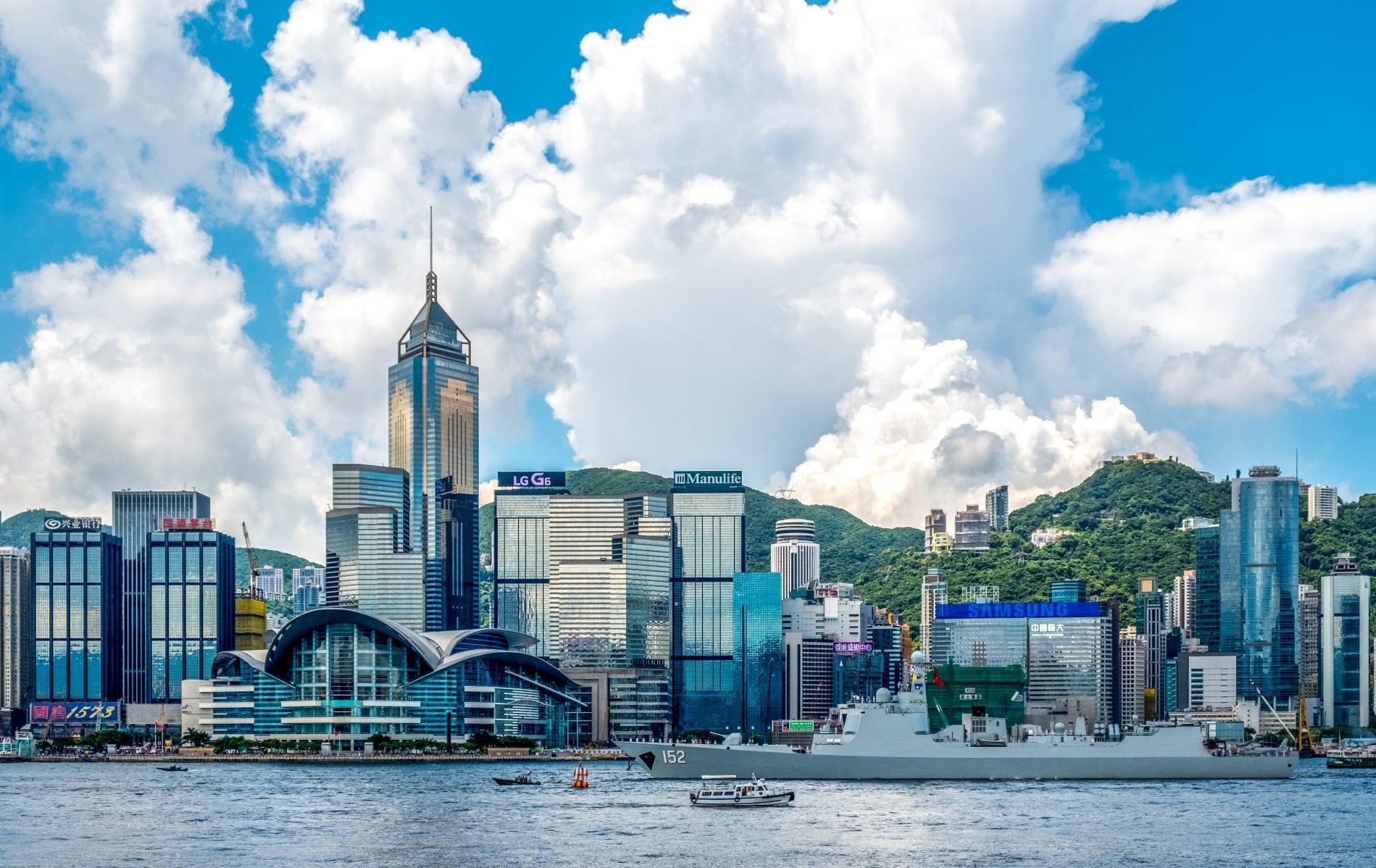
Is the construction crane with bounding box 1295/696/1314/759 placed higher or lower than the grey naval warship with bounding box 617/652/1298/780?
lower

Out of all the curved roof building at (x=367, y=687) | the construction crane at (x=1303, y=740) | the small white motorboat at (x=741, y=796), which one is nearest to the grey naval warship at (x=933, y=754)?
the small white motorboat at (x=741, y=796)

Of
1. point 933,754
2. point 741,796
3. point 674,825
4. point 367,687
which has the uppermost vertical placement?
point 674,825

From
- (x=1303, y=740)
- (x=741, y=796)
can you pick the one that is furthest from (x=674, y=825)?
(x=1303, y=740)

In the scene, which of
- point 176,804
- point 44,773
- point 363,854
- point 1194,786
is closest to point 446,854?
point 363,854

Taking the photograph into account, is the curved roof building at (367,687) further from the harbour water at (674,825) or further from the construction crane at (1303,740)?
the construction crane at (1303,740)

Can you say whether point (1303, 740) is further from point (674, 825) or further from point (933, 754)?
point (674, 825)

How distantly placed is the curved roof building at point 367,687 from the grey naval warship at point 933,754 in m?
62.0

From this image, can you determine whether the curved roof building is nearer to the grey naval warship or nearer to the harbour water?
the harbour water

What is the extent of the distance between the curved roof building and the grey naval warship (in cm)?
6196

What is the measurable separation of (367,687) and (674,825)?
305 ft

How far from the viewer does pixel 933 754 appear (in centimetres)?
9888

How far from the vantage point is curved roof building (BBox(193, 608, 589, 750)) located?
16262 cm

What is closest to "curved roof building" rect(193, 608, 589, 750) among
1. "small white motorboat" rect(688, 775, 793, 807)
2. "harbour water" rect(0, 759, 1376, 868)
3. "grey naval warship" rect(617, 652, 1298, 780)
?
"harbour water" rect(0, 759, 1376, 868)

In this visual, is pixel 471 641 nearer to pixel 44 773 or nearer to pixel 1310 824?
pixel 44 773
